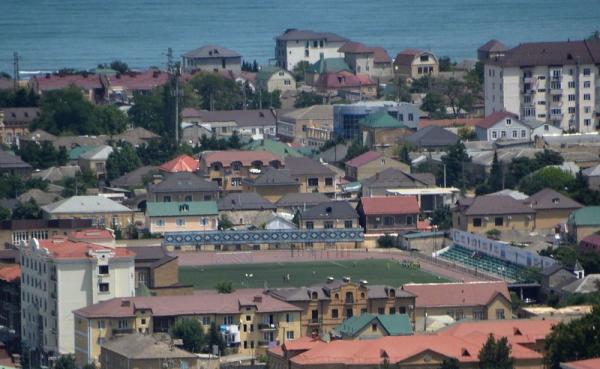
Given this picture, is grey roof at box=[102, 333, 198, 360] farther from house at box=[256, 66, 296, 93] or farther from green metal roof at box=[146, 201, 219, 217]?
house at box=[256, 66, 296, 93]

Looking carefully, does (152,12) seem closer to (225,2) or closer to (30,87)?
(225,2)

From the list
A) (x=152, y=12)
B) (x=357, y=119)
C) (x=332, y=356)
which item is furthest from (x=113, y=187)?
(x=152, y=12)

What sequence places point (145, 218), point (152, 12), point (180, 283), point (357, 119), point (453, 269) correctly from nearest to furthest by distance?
point (180, 283) → point (453, 269) → point (145, 218) → point (357, 119) → point (152, 12)

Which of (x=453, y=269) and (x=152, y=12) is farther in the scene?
(x=152, y=12)

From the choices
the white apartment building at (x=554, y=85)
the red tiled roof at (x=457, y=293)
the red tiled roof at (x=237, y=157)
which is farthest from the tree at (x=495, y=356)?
the white apartment building at (x=554, y=85)

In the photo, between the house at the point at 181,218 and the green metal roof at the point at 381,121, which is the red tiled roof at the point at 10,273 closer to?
the house at the point at 181,218

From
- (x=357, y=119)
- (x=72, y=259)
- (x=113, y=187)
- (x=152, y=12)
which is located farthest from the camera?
(x=152, y=12)
